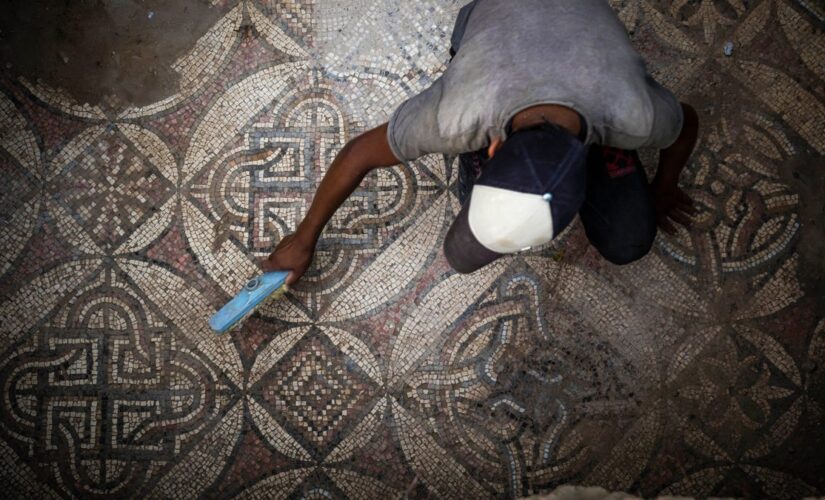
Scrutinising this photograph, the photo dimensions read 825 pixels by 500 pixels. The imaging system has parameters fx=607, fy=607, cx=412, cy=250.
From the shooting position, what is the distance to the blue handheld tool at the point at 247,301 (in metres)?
1.62

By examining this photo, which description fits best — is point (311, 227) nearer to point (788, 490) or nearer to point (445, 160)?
point (445, 160)

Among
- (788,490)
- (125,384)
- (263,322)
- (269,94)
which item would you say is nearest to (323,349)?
(263,322)

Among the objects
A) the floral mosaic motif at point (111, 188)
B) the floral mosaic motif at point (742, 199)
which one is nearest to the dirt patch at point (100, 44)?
the floral mosaic motif at point (111, 188)

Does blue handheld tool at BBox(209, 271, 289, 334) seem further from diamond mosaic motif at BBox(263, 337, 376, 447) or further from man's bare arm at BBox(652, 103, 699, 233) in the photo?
man's bare arm at BBox(652, 103, 699, 233)

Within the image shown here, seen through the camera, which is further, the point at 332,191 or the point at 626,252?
the point at 626,252

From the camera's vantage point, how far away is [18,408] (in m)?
1.68

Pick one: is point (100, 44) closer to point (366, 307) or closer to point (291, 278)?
point (291, 278)

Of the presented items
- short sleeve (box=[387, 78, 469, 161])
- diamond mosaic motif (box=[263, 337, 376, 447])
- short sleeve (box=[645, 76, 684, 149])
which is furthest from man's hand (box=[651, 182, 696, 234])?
diamond mosaic motif (box=[263, 337, 376, 447])

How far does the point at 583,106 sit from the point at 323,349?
3.27 ft

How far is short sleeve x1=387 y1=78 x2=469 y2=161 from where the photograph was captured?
1.18 meters

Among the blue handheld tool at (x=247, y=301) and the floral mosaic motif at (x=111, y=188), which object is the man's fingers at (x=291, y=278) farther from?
the floral mosaic motif at (x=111, y=188)

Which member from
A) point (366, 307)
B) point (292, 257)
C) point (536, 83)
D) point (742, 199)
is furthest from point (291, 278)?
point (742, 199)

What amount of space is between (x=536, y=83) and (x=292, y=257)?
2.72 feet

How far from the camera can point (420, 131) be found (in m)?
1.20
